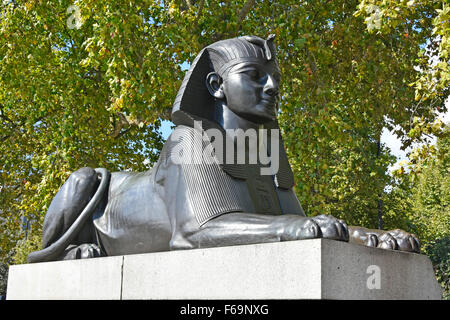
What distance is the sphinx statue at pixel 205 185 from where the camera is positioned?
3.50 metres

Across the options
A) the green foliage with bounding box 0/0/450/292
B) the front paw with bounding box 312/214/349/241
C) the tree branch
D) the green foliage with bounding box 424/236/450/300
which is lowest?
the front paw with bounding box 312/214/349/241

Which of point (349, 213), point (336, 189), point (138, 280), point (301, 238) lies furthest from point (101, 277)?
point (349, 213)

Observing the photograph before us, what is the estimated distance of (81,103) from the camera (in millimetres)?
13602

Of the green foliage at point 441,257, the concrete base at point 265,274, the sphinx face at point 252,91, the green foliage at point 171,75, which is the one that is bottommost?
the concrete base at point 265,274

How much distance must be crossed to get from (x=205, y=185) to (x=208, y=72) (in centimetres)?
102

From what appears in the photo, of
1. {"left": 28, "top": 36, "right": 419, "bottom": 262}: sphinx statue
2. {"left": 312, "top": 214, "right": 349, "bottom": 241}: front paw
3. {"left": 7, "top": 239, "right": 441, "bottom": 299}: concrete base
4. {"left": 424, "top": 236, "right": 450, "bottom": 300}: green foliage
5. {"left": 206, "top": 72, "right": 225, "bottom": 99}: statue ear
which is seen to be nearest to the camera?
{"left": 7, "top": 239, "right": 441, "bottom": 299}: concrete base

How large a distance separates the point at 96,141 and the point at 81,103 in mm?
965

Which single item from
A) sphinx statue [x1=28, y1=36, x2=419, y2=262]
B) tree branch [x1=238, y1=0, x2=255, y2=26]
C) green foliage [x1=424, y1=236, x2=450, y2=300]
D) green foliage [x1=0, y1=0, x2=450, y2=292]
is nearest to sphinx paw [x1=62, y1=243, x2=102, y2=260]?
sphinx statue [x1=28, y1=36, x2=419, y2=262]

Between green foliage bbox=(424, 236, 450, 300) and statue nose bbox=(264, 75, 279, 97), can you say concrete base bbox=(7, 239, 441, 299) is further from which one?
green foliage bbox=(424, 236, 450, 300)

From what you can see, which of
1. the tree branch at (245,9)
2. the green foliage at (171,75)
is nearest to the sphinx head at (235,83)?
the green foliage at (171,75)

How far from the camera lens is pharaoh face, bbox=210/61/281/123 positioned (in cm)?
396

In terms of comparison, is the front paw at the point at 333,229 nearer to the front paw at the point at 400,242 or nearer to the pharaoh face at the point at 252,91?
the front paw at the point at 400,242

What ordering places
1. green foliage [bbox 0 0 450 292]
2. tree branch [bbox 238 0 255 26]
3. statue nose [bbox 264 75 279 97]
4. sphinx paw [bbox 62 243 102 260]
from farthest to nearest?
tree branch [bbox 238 0 255 26] → green foliage [bbox 0 0 450 292] → sphinx paw [bbox 62 243 102 260] → statue nose [bbox 264 75 279 97]

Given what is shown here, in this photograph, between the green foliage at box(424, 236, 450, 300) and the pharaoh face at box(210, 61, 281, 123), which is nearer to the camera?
the pharaoh face at box(210, 61, 281, 123)
